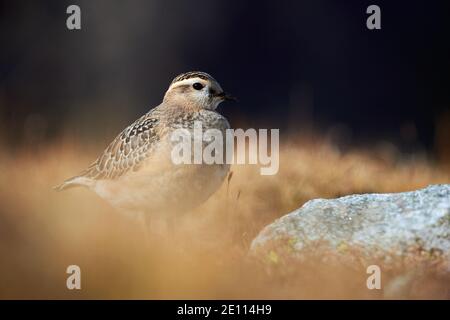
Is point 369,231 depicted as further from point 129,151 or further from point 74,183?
point 74,183

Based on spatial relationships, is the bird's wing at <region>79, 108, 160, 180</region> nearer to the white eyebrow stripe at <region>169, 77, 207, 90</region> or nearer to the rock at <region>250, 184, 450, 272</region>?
the white eyebrow stripe at <region>169, 77, 207, 90</region>

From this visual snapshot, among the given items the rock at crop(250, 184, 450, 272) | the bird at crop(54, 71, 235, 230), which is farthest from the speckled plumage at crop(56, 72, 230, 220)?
the rock at crop(250, 184, 450, 272)

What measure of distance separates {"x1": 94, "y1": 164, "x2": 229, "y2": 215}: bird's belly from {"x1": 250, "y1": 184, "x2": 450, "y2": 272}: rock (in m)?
0.66

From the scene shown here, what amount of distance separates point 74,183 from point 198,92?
1560 mm

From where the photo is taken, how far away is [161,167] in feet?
19.2

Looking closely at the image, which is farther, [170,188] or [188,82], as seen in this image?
[188,82]

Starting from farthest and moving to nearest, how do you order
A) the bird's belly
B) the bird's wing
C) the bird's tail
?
the bird's tail < the bird's wing < the bird's belly

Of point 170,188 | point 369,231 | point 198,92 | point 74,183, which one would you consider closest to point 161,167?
point 170,188

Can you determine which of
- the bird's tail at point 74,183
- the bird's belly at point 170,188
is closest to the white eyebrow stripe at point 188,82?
the bird's belly at point 170,188

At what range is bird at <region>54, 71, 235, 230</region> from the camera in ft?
19.2

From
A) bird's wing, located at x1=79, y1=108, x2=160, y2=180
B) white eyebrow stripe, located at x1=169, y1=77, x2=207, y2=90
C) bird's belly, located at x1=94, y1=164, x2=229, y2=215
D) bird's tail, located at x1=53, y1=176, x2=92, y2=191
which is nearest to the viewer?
bird's belly, located at x1=94, y1=164, x2=229, y2=215

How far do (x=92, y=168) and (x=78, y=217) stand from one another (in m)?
1.31

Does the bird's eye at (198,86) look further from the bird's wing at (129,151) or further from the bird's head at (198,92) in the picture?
the bird's wing at (129,151)

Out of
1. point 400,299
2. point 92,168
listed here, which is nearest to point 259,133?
point 92,168
